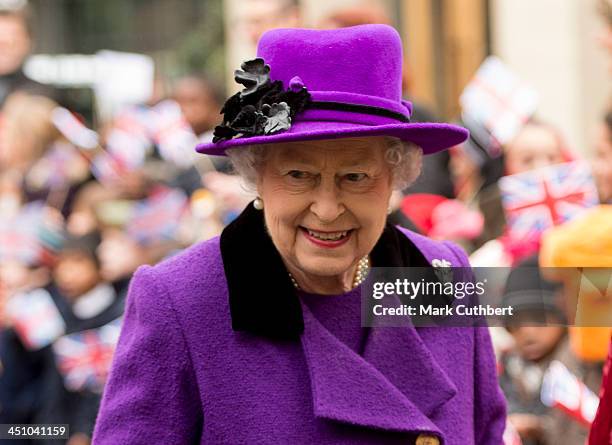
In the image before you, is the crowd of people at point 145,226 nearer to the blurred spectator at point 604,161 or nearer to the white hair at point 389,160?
the blurred spectator at point 604,161

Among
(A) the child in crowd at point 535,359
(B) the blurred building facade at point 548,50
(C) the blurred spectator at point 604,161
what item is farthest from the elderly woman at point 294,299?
(B) the blurred building facade at point 548,50

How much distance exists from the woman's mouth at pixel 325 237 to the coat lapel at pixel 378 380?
181 millimetres

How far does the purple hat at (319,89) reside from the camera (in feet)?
9.98

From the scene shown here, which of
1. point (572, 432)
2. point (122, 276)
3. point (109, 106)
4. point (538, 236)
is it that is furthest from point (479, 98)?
point (109, 106)

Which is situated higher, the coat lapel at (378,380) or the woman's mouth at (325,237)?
the woman's mouth at (325,237)

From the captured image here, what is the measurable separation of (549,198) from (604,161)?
0.35m

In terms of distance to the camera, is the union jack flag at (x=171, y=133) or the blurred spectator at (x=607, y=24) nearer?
the blurred spectator at (x=607, y=24)

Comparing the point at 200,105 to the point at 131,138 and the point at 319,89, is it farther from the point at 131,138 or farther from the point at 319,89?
the point at 319,89

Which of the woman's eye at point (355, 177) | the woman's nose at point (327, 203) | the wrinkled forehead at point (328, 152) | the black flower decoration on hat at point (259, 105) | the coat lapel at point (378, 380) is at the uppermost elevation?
the black flower decoration on hat at point (259, 105)

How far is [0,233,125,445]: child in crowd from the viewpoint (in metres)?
5.96

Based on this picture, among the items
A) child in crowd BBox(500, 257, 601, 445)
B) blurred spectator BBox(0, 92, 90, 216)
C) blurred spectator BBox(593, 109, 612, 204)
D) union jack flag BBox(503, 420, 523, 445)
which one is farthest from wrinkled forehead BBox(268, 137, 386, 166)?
blurred spectator BBox(0, 92, 90, 216)

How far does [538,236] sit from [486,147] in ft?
3.44

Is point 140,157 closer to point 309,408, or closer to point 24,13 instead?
point 24,13

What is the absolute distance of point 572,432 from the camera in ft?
14.2
